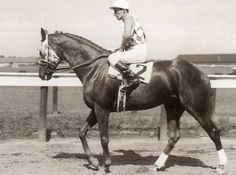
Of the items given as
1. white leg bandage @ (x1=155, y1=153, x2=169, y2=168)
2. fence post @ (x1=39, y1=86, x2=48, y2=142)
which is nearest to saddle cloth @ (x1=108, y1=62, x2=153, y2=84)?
white leg bandage @ (x1=155, y1=153, x2=169, y2=168)

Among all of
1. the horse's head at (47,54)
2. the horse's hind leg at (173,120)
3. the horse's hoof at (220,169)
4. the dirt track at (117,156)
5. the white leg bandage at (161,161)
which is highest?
the horse's head at (47,54)

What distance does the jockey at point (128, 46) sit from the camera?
6.93m

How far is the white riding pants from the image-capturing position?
7016mm

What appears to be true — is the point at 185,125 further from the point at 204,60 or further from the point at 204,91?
the point at 204,60

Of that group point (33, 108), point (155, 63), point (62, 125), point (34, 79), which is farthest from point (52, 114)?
point (155, 63)

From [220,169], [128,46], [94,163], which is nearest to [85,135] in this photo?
[94,163]

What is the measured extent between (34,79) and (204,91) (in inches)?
154

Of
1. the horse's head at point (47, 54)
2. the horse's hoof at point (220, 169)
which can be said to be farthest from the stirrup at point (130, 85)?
the horse's hoof at point (220, 169)

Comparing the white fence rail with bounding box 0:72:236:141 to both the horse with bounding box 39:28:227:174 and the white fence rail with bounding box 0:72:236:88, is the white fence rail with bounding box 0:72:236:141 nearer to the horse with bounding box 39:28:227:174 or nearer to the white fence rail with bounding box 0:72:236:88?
the white fence rail with bounding box 0:72:236:88

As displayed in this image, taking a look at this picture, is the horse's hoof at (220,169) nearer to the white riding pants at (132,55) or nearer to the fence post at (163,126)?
the white riding pants at (132,55)

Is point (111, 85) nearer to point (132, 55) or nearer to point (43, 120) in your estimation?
point (132, 55)

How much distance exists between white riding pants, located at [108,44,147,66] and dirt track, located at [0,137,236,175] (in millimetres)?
1855

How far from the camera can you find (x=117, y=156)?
27.5 ft

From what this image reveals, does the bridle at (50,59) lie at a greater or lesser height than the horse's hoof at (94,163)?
greater
